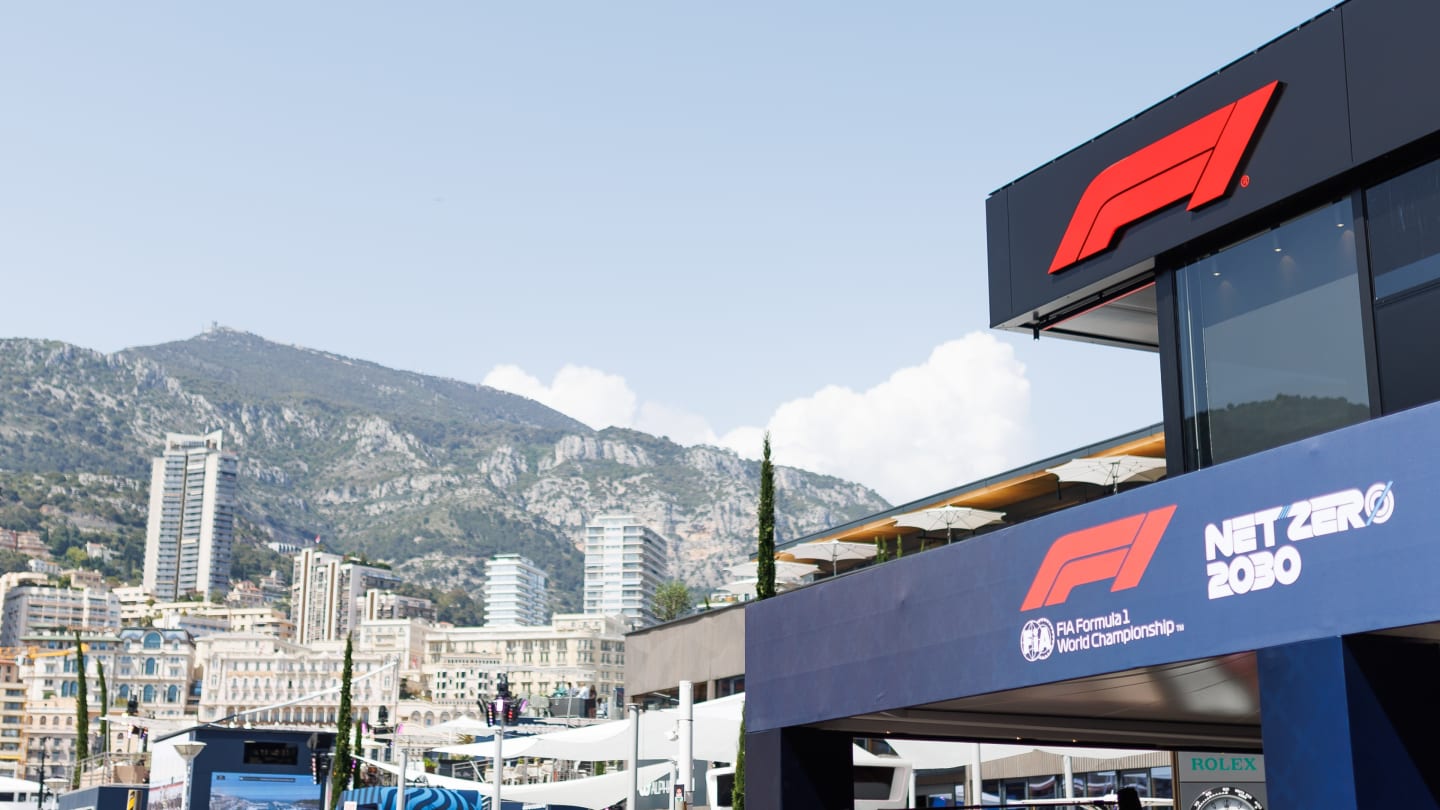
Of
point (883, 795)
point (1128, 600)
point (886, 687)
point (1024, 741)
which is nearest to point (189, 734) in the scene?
point (883, 795)

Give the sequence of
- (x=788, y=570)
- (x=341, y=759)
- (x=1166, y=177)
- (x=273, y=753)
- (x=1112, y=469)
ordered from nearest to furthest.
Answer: (x=1166, y=177)
(x=1112, y=469)
(x=273, y=753)
(x=788, y=570)
(x=341, y=759)

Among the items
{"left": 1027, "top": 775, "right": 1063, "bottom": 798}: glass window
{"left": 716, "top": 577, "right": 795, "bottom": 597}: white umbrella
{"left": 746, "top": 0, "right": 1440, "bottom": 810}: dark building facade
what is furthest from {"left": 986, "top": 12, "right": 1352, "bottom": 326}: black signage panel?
{"left": 716, "top": 577, "right": 795, "bottom": 597}: white umbrella

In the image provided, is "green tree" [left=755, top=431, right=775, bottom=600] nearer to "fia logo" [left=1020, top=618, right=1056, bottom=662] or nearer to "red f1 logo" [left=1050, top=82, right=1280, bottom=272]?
"red f1 logo" [left=1050, top=82, right=1280, bottom=272]

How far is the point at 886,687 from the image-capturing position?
15.3 m

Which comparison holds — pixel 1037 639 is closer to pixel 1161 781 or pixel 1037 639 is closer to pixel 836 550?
pixel 1161 781

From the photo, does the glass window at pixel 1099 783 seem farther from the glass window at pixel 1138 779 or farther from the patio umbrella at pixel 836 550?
the patio umbrella at pixel 836 550

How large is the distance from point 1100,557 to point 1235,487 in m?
1.61

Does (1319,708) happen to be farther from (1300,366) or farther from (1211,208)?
(1211,208)

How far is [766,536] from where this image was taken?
3781cm

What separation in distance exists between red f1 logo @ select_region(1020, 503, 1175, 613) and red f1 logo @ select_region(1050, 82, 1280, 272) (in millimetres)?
3132

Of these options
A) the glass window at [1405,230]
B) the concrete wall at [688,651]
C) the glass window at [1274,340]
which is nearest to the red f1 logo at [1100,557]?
the glass window at [1274,340]

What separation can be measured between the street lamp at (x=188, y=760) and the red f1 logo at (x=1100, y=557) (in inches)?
1625

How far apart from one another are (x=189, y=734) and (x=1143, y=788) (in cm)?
3007

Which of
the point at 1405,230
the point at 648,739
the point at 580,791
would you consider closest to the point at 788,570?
the point at 580,791
